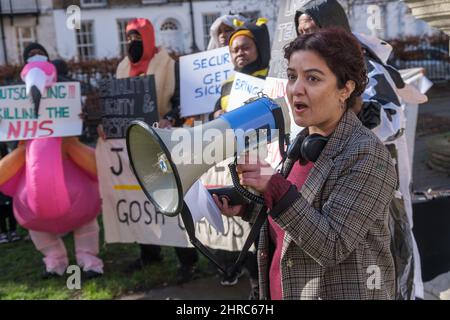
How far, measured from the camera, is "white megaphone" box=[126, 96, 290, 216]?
1691mm

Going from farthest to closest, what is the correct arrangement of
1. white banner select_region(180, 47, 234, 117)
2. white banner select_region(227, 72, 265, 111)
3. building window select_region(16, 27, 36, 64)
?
1. building window select_region(16, 27, 36, 64)
2. white banner select_region(180, 47, 234, 117)
3. white banner select_region(227, 72, 265, 111)

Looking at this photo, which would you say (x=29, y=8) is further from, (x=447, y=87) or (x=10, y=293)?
(x=10, y=293)

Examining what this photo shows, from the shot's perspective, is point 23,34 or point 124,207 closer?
point 124,207

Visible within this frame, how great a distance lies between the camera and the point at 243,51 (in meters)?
3.83

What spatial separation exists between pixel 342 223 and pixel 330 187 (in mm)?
134

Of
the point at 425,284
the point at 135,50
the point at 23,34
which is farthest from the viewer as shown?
the point at 23,34

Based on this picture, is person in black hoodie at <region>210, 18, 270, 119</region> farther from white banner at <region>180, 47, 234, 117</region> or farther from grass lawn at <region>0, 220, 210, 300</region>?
grass lawn at <region>0, 220, 210, 300</region>

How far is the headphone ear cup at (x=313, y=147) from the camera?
1.85 meters

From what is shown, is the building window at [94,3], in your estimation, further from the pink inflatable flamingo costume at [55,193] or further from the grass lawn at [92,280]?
the pink inflatable flamingo costume at [55,193]

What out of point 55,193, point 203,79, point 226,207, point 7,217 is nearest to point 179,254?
point 55,193

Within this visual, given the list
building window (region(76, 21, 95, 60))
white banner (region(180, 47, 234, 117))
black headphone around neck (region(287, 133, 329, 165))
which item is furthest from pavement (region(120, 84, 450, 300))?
building window (region(76, 21, 95, 60))

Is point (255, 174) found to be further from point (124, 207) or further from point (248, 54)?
point (124, 207)

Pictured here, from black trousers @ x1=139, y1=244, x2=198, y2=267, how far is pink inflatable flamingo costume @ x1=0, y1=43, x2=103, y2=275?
0.41m

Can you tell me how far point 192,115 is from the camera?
14.2 feet
